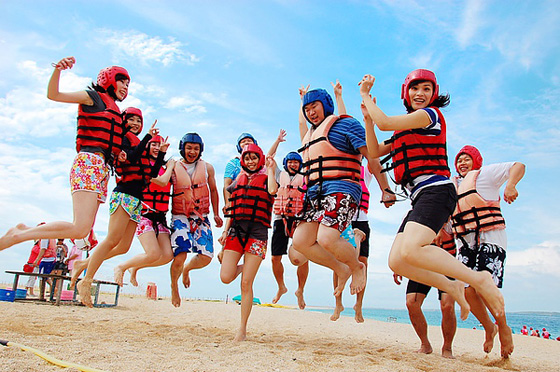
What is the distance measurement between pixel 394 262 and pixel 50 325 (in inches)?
252

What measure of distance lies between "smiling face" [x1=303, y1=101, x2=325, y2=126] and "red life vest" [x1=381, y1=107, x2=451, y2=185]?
1713 millimetres

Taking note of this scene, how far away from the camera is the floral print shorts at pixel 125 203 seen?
6812mm

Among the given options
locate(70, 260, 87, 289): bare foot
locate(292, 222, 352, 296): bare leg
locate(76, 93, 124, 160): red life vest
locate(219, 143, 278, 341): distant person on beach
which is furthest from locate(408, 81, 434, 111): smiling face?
locate(70, 260, 87, 289): bare foot

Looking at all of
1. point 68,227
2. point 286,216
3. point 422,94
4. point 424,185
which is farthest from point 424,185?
point 68,227

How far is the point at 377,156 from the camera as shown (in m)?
5.39

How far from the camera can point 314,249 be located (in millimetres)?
6203

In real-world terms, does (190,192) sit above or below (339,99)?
below

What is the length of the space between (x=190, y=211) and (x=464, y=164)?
16.4 feet

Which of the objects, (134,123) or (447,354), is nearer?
(447,354)

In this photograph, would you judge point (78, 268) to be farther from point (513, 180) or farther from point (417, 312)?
point (513, 180)

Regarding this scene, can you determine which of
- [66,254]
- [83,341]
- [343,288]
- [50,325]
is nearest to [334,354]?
[343,288]

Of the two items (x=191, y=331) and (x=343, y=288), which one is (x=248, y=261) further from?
(x=191, y=331)

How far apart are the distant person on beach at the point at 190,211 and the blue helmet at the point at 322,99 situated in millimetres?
2722

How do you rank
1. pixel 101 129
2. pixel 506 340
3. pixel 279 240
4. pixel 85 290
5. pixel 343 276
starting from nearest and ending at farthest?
pixel 101 129 → pixel 343 276 → pixel 85 290 → pixel 506 340 → pixel 279 240
